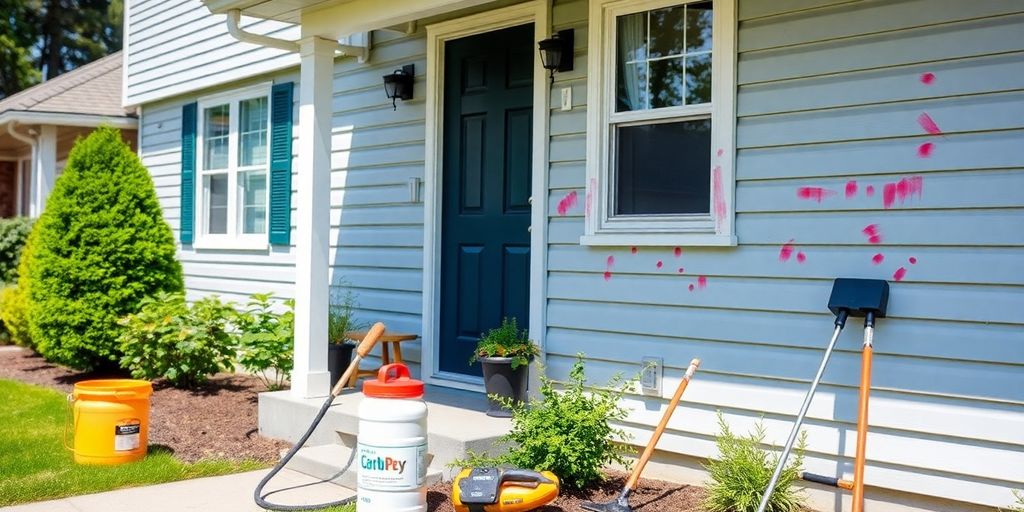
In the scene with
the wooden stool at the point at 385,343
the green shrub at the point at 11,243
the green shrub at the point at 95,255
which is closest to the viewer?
the wooden stool at the point at 385,343

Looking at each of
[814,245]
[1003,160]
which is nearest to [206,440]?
[814,245]

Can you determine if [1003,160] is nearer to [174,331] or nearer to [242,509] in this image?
[242,509]

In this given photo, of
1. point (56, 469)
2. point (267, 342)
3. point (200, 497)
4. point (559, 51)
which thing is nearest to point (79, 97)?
point (267, 342)

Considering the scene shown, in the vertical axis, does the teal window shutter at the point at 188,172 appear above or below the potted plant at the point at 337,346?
above

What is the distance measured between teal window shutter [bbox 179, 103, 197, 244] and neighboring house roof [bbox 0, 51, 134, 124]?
2192mm

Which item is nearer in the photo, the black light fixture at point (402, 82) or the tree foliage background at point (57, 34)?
the black light fixture at point (402, 82)

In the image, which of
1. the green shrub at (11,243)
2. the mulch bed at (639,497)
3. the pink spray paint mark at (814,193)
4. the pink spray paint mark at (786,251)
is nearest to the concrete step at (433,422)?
the mulch bed at (639,497)

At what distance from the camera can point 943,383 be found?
12.5 ft

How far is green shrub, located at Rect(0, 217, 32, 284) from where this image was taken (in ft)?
36.9

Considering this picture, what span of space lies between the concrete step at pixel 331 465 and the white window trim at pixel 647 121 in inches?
62.9

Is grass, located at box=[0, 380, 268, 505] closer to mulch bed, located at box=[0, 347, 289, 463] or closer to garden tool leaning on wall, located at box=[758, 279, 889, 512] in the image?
mulch bed, located at box=[0, 347, 289, 463]

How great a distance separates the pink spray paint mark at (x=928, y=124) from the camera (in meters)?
3.85

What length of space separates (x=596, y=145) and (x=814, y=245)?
1331mm

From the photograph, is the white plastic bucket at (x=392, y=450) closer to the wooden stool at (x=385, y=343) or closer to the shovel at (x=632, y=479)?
the shovel at (x=632, y=479)
